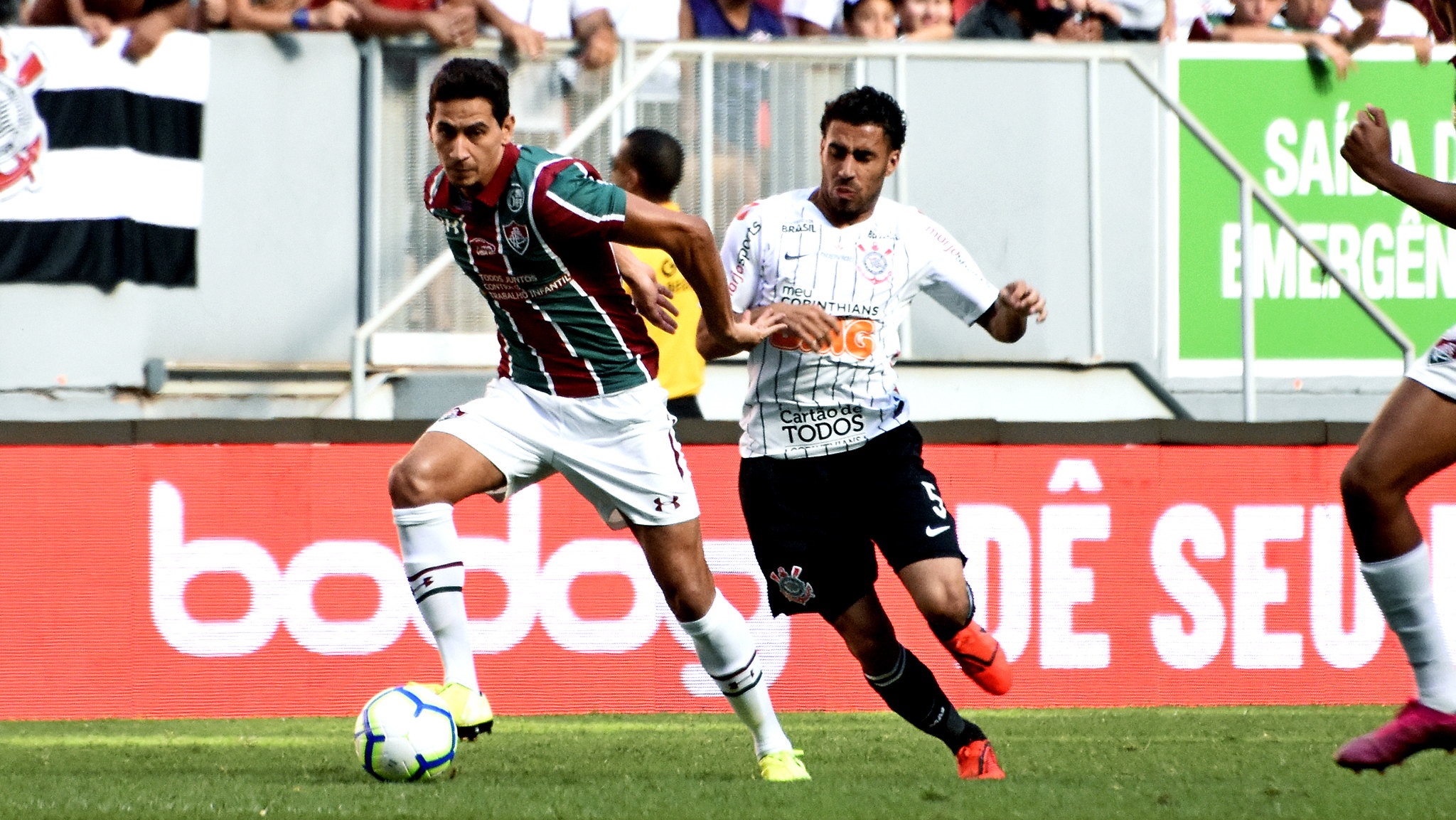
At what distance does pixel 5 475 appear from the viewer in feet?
28.2

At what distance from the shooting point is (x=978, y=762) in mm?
6172

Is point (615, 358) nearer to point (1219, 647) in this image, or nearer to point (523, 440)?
point (523, 440)

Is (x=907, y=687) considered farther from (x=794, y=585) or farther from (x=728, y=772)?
(x=728, y=772)

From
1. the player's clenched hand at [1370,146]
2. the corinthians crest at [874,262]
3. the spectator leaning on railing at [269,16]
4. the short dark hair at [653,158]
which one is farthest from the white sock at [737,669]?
the spectator leaning on railing at [269,16]

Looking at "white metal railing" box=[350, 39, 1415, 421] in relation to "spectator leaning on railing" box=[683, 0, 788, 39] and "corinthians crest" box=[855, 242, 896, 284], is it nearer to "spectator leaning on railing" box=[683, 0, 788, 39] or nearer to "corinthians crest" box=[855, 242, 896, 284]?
"spectator leaning on railing" box=[683, 0, 788, 39]

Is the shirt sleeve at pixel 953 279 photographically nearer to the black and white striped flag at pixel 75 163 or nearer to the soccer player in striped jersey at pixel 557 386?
the soccer player in striped jersey at pixel 557 386

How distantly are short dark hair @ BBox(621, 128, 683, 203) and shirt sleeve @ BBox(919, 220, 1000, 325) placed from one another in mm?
1964

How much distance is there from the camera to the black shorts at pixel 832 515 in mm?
6367

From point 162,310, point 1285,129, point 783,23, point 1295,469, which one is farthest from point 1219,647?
point 162,310

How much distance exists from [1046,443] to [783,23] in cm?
307

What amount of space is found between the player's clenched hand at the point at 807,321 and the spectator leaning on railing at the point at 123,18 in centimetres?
495

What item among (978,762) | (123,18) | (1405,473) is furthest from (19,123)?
(1405,473)

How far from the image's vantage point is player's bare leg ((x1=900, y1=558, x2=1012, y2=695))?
6.12m

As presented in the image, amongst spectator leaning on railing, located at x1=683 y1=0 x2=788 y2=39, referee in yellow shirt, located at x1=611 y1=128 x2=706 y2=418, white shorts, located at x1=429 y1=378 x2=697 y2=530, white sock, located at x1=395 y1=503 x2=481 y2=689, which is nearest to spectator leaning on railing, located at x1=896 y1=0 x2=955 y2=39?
spectator leaning on railing, located at x1=683 y1=0 x2=788 y2=39
